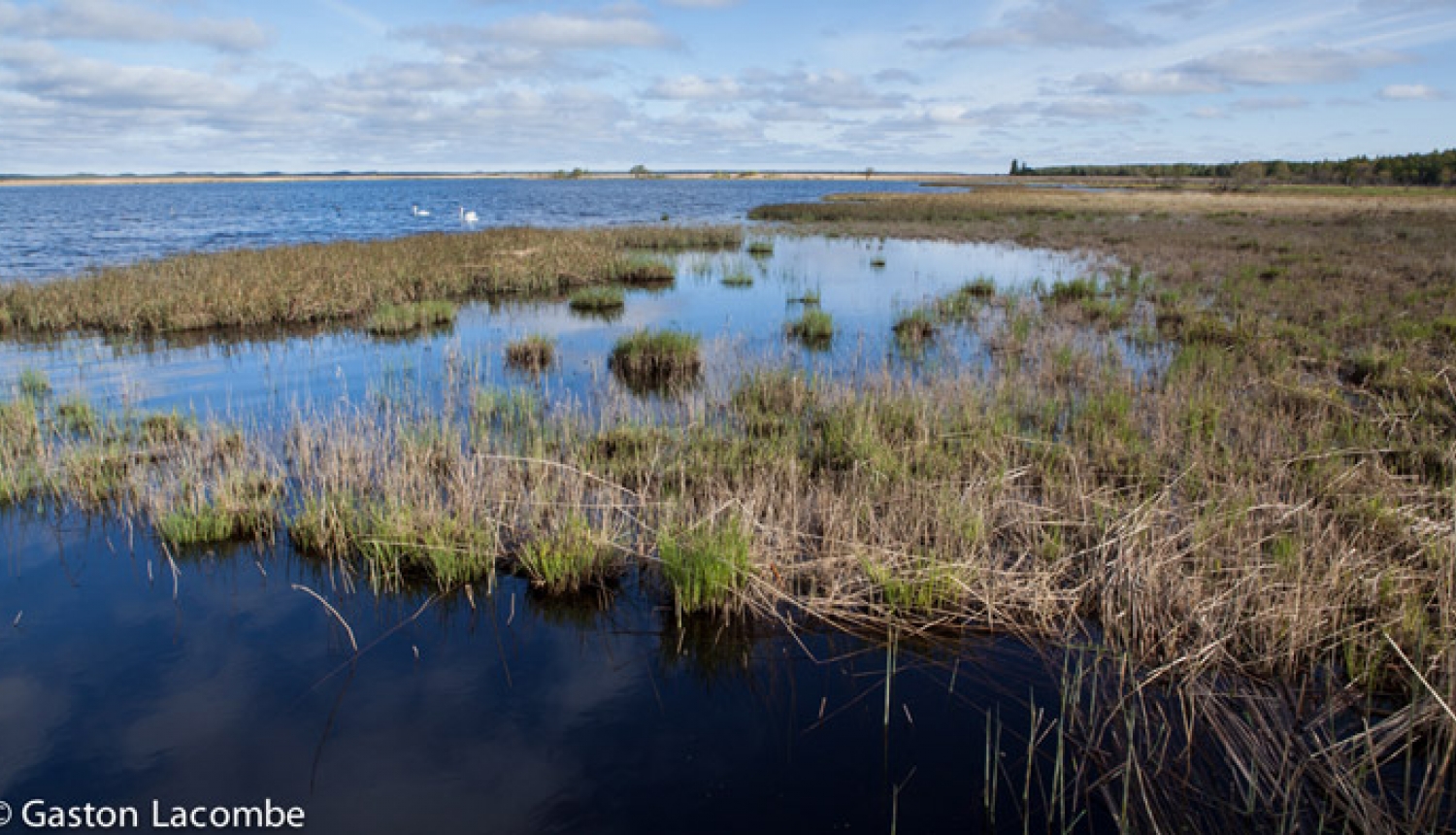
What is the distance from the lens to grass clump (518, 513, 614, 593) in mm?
6492

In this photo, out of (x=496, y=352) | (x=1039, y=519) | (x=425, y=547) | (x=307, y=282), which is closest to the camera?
(x=425, y=547)

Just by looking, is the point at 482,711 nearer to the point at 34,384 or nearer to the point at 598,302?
the point at 34,384

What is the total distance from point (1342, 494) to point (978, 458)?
3248 mm

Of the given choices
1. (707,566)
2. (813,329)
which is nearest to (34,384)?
(707,566)

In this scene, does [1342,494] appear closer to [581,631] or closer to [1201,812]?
[1201,812]

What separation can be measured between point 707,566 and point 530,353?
9590mm

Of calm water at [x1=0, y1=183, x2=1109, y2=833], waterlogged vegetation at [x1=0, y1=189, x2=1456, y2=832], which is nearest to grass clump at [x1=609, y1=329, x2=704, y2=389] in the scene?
waterlogged vegetation at [x1=0, y1=189, x2=1456, y2=832]

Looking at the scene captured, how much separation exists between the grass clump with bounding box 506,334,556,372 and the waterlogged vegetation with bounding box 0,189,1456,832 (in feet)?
7.00

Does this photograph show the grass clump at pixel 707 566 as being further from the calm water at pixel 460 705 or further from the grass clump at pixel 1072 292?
the grass clump at pixel 1072 292

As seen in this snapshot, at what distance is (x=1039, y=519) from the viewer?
6789mm

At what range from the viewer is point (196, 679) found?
5414 millimetres

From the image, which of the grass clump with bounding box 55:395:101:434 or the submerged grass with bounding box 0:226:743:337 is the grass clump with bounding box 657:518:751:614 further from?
the submerged grass with bounding box 0:226:743:337

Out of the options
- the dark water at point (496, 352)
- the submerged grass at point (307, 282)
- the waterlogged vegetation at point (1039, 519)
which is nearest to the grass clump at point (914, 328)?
the dark water at point (496, 352)

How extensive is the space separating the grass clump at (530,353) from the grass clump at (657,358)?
1.28 metres
